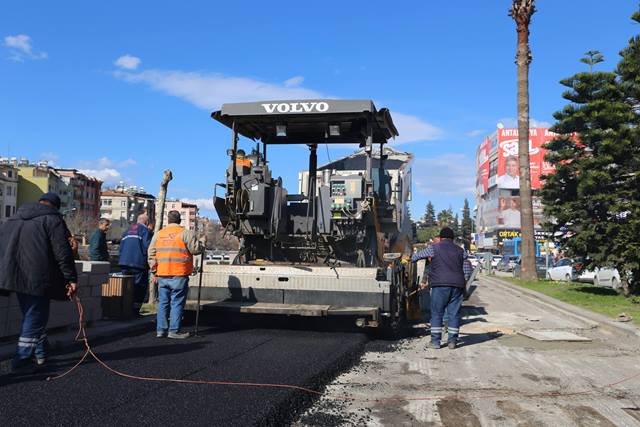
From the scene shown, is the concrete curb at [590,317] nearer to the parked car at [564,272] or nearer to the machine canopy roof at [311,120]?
the machine canopy roof at [311,120]

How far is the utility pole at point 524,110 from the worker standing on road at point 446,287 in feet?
49.9

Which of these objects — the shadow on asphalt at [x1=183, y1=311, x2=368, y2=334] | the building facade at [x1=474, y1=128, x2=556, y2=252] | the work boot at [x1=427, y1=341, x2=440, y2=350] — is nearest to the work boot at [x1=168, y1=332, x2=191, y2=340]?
the shadow on asphalt at [x1=183, y1=311, x2=368, y2=334]

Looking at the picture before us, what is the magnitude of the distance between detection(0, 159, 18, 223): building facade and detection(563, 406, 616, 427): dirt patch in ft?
294

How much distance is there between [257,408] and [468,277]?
6.54m

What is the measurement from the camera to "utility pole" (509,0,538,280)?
2186 cm

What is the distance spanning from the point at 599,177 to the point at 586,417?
11.5 metres

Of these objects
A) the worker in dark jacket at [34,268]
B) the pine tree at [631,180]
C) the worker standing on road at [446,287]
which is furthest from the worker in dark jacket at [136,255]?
the pine tree at [631,180]

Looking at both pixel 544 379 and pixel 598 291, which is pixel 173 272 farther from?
pixel 598 291

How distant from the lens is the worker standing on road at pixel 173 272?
23.2 feet

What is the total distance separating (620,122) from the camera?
14773 millimetres

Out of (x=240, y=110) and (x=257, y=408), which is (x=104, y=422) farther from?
(x=240, y=110)

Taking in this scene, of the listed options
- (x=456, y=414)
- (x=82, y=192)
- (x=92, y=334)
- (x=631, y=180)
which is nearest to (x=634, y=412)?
(x=456, y=414)

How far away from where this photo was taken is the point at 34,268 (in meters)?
5.04

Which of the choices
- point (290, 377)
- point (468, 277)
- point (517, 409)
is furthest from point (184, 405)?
point (468, 277)
